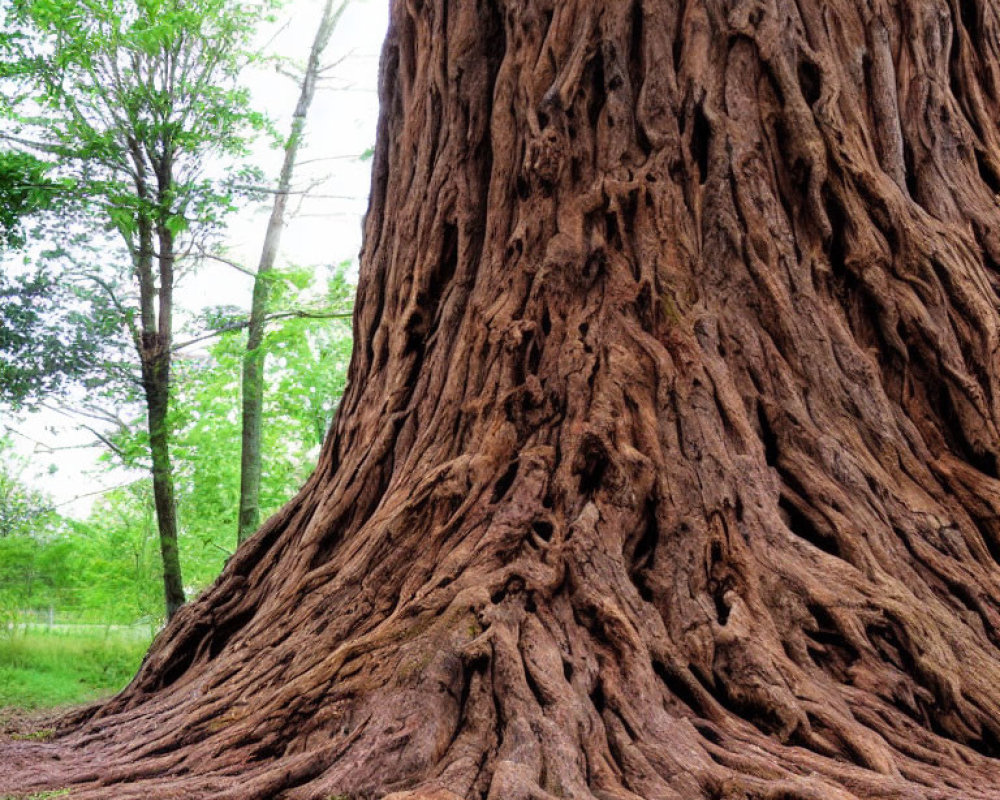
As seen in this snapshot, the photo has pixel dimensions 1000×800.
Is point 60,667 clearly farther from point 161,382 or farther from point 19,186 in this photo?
point 19,186

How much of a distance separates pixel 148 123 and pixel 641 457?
8.09 metres

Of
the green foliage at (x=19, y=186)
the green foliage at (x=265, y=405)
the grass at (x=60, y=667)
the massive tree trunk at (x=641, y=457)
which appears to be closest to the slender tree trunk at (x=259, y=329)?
the green foliage at (x=265, y=405)

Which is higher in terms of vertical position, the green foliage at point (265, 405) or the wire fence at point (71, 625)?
the green foliage at point (265, 405)

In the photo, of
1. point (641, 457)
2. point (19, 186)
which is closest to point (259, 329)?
point (19, 186)

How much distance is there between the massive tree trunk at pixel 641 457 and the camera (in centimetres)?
322

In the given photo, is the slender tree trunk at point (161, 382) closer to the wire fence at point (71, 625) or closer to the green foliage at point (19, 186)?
the green foliage at point (19, 186)

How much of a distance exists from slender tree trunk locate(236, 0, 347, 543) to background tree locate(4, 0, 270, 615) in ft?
3.46

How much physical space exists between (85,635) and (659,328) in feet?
34.1

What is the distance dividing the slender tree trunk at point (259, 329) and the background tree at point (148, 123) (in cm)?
106

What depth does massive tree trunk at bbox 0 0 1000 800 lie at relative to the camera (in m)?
3.22

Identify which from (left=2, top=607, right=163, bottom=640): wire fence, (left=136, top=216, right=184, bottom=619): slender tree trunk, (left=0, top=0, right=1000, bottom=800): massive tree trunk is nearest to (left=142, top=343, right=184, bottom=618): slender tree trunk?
(left=136, top=216, right=184, bottom=619): slender tree trunk

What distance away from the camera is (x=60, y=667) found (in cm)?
957

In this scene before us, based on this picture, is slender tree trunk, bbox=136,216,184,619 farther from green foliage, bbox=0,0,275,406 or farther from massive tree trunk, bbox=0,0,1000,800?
massive tree trunk, bbox=0,0,1000,800

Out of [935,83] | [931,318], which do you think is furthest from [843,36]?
[931,318]
